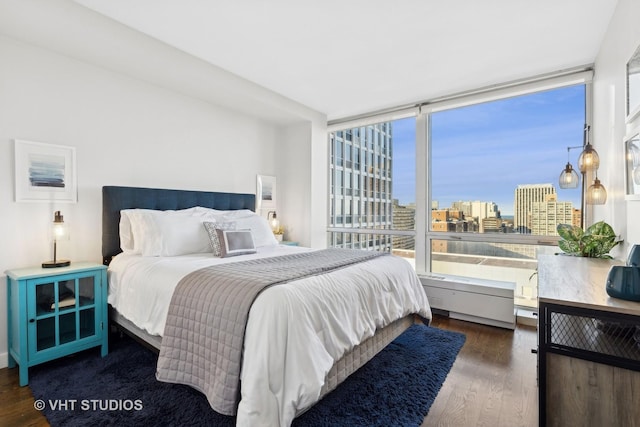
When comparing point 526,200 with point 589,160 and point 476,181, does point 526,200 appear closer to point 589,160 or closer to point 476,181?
point 476,181

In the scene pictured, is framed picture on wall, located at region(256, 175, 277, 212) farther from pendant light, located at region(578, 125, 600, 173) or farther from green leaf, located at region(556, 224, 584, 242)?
pendant light, located at region(578, 125, 600, 173)

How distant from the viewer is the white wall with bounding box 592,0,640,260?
6.14 feet

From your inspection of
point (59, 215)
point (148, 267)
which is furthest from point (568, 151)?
point (59, 215)

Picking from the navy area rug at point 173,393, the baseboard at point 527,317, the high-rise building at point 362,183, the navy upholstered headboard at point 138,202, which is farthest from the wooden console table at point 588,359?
the navy upholstered headboard at point 138,202

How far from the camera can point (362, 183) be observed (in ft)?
15.7

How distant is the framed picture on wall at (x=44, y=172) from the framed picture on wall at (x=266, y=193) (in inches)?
83.8

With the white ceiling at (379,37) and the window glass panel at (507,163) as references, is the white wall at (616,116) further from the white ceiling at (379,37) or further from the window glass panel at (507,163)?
the window glass panel at (507,163)

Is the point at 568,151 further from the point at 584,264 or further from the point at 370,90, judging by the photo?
the point at 370,90

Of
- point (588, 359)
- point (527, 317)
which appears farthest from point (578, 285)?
point (527, 317)

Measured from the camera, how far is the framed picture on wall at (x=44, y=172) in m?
A: 2.45

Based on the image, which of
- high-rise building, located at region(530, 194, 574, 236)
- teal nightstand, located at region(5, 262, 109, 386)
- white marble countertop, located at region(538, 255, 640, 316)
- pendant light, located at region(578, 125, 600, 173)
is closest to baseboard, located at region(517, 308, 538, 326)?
high-rise building, located at region(530, 194, 574, 236)

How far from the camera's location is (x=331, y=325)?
5.76 feet

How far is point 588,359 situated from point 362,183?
373 cm

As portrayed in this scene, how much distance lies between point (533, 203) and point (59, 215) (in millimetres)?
4422
